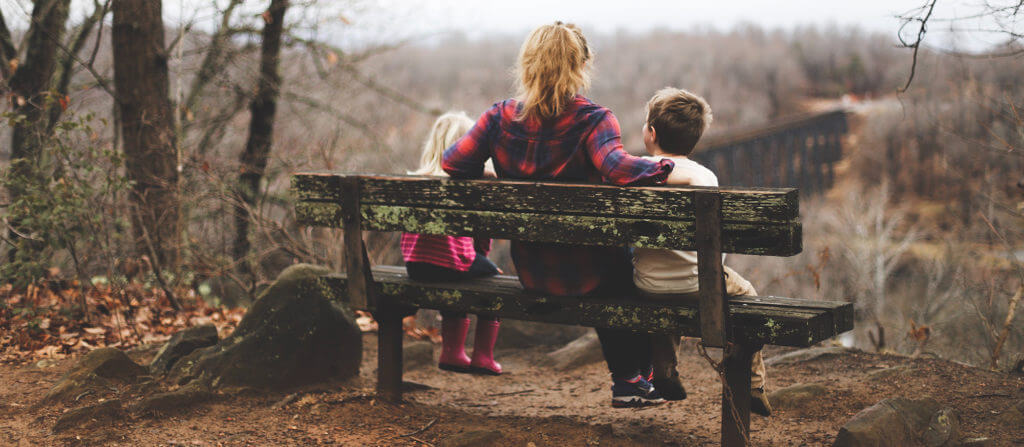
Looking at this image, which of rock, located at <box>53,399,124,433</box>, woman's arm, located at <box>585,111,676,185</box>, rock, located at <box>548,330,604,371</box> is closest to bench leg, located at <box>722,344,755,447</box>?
woman's arm, located at <box>585,111,676,185</box>

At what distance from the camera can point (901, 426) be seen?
3.50m

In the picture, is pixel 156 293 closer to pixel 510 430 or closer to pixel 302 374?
pixel 302 374

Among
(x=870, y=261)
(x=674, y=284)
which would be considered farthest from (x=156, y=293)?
(x=870, y=261)

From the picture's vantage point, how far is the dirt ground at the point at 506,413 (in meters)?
3.71

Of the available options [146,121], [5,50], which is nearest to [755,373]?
[146,121]

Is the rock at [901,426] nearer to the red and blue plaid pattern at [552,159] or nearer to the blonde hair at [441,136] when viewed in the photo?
the red and blue plaid pattern at [552,159]

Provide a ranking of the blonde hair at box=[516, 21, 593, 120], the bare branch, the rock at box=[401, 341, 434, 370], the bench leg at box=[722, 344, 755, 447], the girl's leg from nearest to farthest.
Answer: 1. the bench leg at box=[722, 344, 755, 447]
2. the blonde hair at box=[516, 21, 593, 120]
3. the girl's leg
4. the rock at box=[401, 341, 434, 370]
5. the bare branch

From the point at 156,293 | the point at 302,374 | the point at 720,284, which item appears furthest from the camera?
the point at 156,293

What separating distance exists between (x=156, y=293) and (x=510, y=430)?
4.09 meters

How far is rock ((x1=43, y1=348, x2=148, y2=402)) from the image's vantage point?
410cm

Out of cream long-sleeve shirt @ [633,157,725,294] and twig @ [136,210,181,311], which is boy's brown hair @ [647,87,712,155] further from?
twig @ [136,210,181,311]

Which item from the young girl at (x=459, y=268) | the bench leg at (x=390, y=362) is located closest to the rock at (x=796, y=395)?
the young girl at (x=459, y=268)

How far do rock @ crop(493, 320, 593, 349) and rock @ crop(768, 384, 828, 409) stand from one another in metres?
2.44

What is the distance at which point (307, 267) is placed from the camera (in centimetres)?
470
